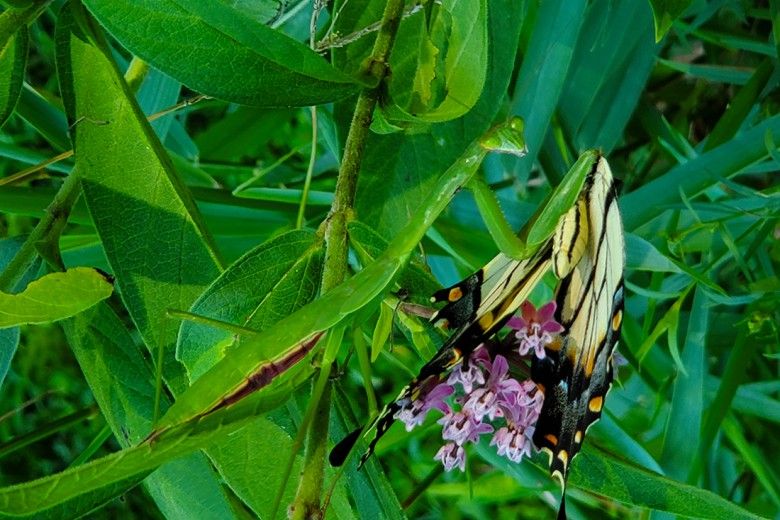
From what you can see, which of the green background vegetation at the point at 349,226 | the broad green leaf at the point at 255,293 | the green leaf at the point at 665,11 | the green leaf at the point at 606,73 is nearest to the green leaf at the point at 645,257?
the green background vegetation at the point at 349,226

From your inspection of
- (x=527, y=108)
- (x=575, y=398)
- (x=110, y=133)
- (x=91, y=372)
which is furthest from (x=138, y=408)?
(x=527, y=108)

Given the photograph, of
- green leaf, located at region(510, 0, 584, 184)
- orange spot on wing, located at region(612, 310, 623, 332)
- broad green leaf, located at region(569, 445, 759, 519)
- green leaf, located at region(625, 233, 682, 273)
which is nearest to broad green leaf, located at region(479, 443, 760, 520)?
broad green leaf, located at region(569, 445, 759, 519)

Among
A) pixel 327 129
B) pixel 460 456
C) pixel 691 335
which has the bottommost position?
pixel 691 335

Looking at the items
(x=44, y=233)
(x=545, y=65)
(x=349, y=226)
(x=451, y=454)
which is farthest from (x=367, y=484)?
(x=545, y=65)

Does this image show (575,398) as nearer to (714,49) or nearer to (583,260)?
(583,260)

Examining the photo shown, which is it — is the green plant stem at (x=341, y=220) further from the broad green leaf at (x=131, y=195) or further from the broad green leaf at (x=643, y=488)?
the broad green leaf at (x=643, y=488)

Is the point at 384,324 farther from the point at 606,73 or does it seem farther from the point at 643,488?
the point at 606,73
